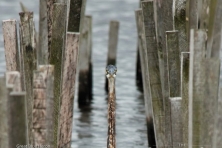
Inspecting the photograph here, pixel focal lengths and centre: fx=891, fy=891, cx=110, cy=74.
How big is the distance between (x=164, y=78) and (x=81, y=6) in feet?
3.54

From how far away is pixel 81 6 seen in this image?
774 centimetres

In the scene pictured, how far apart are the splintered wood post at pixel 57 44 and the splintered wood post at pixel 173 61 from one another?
0.86m

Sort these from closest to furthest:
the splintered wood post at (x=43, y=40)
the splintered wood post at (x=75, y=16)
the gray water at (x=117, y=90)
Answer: the splintered wood post at (x=43, y=40) < the splintered wood post at (x=75, y=16) < the gray water at (x=117, y=90)

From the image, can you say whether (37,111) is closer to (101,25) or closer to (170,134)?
(170,134)

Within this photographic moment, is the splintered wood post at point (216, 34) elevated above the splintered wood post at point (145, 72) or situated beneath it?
elevated above

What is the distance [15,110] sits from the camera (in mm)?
5559

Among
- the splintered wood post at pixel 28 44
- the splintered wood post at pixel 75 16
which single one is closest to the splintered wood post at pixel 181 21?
the splintered wood post at pixel 75 16

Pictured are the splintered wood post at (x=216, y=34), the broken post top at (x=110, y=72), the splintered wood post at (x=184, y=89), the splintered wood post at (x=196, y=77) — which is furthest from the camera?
the broken post top at (x=110, y=72)

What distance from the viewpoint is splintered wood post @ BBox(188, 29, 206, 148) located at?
236 inches

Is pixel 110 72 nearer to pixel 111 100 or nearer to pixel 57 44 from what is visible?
pixel 111 100

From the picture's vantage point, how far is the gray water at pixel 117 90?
12.7 metres

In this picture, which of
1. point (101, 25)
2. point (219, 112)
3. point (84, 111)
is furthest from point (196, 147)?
point (101, 25)

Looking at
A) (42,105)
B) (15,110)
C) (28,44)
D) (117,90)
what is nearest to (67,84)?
(28,44)

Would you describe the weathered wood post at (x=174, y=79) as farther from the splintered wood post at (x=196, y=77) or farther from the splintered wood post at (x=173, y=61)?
the splintered wood post at (x=196, y=77)
